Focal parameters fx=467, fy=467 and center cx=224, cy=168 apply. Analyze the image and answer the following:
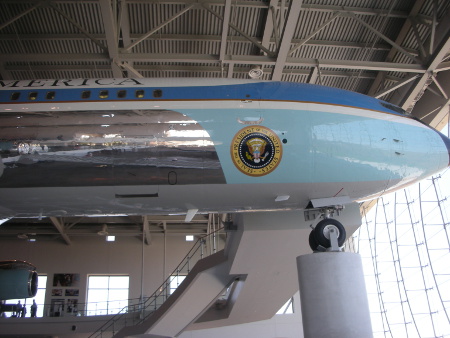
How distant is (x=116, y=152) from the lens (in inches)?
330

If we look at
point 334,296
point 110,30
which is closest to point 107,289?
point 110,30

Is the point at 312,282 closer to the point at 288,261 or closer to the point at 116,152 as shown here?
the point at 116,152

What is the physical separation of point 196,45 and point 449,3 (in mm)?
9462

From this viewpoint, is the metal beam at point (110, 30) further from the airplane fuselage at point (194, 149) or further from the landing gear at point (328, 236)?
the landing gear at point (328, 236)

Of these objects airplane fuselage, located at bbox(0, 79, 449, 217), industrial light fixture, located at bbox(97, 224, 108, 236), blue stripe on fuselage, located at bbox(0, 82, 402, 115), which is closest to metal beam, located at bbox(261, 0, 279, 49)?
blue stripe on fuselage, located at bbox(0, 82, 402, 115)

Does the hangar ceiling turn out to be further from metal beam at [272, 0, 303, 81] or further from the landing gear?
the landing gear

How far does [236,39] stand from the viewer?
60.4ft

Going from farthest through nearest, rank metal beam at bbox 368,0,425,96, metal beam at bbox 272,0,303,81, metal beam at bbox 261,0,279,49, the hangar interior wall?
the hangar interior wall
metal beam at bbox 368,0,425,96
metal beam at bbox 261,0,279,49
metal beam at bbox 272,0,303,81

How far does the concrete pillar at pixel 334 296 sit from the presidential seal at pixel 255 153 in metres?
1.79

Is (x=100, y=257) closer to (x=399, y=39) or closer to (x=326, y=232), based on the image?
(x=399, y=39)

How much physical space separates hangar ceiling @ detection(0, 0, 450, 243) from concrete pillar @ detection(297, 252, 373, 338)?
8.67m

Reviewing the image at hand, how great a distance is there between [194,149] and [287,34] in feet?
26.2

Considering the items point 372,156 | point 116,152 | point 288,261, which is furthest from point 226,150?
point 288,261

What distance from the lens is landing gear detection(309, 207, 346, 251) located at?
8.62m
